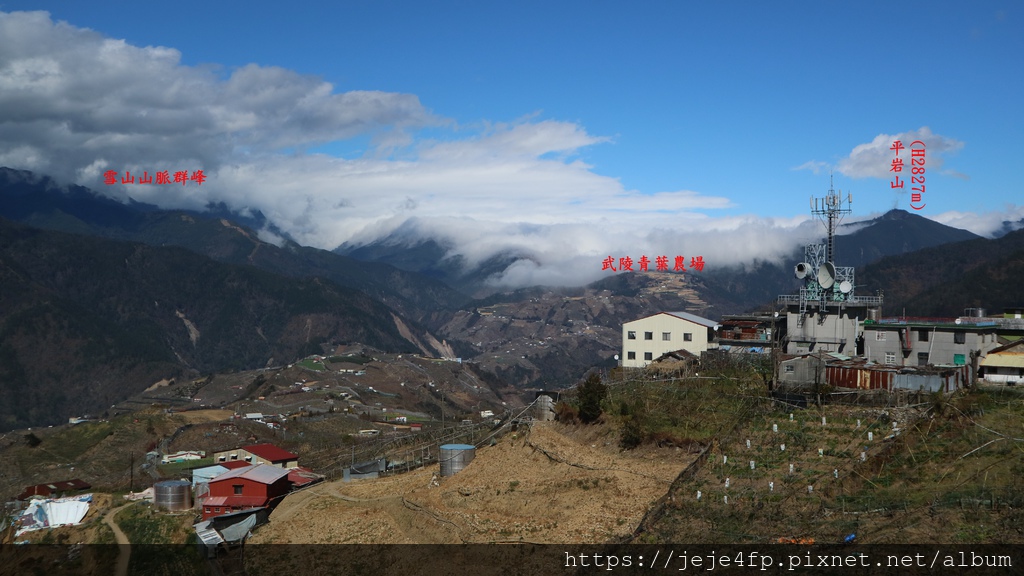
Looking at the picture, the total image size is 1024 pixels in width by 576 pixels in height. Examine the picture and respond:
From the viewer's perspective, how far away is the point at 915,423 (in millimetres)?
31500

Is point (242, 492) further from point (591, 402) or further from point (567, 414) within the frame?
point (591, 402)

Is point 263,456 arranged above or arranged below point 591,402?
below

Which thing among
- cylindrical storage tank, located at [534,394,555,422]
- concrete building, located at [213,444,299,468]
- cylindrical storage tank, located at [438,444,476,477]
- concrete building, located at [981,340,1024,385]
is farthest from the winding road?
concrete building, located at [981,340,1024,385]

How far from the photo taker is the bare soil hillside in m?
31.1

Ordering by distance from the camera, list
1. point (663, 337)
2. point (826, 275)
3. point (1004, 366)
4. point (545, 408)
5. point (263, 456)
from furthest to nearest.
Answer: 1. point (663, 337)
2. point (263, 456)
3. point (826, 275)
4. point (545, 408)
5. point (1004, 366)

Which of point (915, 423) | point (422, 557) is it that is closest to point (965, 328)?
point (915, 423)

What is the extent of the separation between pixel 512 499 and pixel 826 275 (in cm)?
2720

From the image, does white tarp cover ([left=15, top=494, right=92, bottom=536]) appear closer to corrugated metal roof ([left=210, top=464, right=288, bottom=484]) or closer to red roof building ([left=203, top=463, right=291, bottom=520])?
red roof building ([left=203, top=463, right=291, bottom=520])

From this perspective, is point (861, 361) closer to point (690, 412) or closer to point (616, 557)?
point (690, 412)

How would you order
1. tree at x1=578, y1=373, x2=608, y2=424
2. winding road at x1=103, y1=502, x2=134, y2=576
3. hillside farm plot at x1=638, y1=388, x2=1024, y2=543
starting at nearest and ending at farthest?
1. hillside farm plot at x1=638, y1=388, x2=1024, y2=543
2. tree at x1=578, y1=373, x2=608, y2=424
3. winding road at x1=103, y1=502, x2=134, y2=576

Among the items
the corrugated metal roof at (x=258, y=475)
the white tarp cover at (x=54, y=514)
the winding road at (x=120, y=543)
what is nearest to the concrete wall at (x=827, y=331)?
the corrugated metal roof at (x=258, y=475)

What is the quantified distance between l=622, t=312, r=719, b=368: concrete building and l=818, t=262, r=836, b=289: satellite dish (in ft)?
50.9

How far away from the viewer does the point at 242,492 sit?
46.5 m

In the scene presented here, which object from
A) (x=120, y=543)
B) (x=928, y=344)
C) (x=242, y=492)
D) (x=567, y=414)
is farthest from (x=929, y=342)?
(x=120, y=543)
